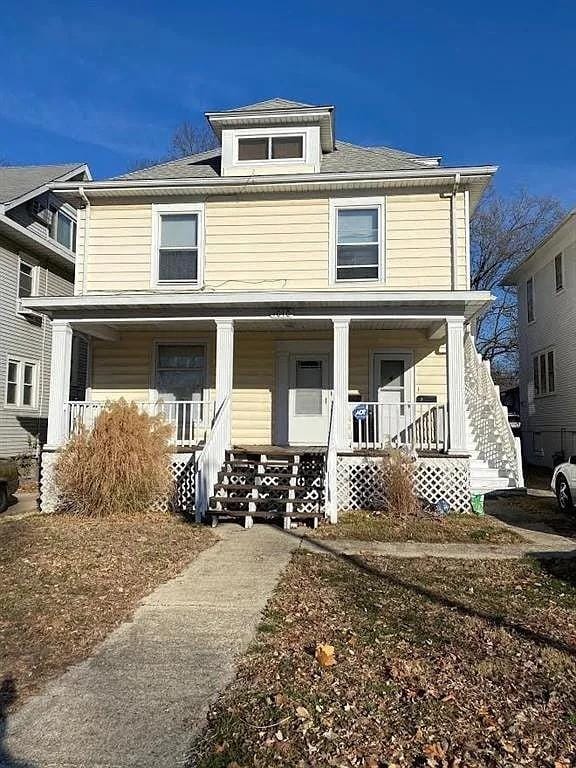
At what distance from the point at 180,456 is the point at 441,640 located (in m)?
6.88

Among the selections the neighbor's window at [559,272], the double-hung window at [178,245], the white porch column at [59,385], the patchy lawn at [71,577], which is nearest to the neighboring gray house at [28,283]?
the white porch column at [59,385]

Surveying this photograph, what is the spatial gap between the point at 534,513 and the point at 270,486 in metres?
4.86

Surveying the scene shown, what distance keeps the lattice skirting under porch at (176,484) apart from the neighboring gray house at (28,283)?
18.7ft

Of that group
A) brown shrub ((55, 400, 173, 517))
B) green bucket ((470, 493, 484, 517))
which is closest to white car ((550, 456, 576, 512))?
green bucket ((470, 493, 484, 517))

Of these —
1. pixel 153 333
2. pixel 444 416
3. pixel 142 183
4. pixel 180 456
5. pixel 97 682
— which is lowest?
pixel 97 682

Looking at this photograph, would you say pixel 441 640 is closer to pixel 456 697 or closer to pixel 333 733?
pixel 456 697

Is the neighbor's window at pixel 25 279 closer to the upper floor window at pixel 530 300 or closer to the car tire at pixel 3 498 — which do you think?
the car tire at pixel 3 498

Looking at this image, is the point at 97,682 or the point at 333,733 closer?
the point at 333,733

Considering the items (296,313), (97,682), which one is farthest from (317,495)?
(97,682)

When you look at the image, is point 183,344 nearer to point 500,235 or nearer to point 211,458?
point 211,458

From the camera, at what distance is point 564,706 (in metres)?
3.26

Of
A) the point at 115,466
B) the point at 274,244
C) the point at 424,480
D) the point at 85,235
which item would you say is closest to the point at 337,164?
the point at 274,244

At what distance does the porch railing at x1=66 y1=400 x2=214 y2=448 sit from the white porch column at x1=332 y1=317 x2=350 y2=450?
2.51 m

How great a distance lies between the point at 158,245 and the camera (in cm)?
1217
